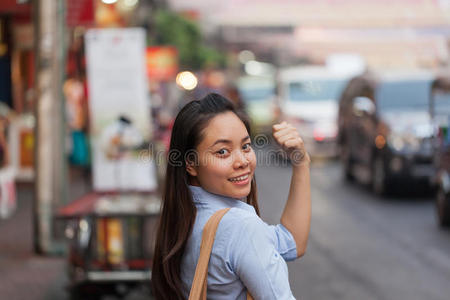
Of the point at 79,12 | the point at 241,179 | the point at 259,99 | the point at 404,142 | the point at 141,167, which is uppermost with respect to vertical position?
the point at 79,12

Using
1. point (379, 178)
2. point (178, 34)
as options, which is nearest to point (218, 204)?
point (379, 178)

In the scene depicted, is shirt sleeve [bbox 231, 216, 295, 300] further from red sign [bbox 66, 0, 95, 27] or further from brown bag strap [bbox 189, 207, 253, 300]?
red sign [bbox 66, 0, 95, 27]

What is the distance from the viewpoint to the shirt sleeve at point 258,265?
2105 mm

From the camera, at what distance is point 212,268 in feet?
7.19

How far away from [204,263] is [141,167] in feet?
18.5

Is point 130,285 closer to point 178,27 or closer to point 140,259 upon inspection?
point 140,259

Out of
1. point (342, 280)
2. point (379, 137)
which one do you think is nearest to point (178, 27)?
point (379, 137)

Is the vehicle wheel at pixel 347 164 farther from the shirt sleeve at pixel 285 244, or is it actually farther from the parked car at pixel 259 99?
the parked car at pixel 259 99

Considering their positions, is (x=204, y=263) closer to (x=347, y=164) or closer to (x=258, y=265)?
(x=258, y=265)

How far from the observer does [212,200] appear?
7.70ft

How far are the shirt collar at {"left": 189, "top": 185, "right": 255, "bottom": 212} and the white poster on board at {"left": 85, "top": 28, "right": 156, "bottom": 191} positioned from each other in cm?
531

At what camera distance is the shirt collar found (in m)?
2.34

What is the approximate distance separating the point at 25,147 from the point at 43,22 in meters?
7.46

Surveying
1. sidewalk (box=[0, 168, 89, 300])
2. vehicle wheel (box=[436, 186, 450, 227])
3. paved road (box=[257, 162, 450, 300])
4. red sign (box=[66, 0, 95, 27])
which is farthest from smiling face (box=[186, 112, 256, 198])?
red sign (box=[66, 0, 95, 27])
